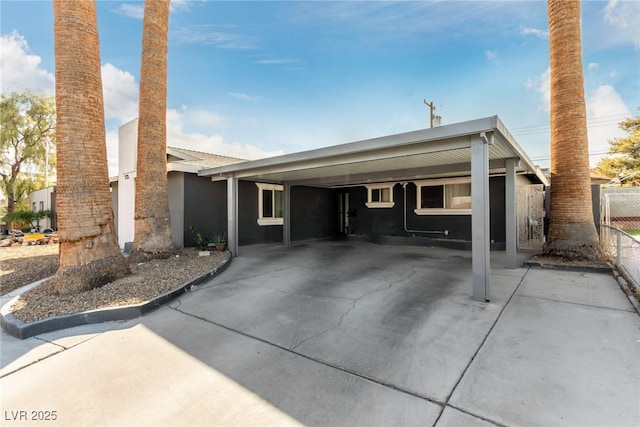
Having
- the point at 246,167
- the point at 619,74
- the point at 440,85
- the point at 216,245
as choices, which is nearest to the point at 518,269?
the point at 246,167

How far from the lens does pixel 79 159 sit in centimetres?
499

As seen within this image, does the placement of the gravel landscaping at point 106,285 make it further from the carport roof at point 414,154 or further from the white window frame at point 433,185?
the white window frame at point 433,185

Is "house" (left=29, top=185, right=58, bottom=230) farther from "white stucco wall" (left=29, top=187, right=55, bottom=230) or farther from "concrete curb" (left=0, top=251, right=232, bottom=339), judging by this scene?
"concrete curb" (left=0, top=251, right=232, bottom=339)

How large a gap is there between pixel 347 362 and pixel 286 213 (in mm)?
8156

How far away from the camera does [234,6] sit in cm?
959

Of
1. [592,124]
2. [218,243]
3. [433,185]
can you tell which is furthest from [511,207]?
[592,124]

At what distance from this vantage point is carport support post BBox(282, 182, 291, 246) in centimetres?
1060

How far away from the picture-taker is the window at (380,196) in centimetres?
1142

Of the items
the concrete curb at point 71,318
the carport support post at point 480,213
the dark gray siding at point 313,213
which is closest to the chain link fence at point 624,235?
the carport support post at point 480,213

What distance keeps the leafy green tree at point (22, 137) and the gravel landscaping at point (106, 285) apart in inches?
683

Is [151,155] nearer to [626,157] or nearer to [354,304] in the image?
[354,304]

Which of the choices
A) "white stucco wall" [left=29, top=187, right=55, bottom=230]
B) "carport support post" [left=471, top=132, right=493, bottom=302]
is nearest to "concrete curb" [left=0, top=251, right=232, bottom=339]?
"carport support post" [left=471, top=132, right=493, bottom=302]

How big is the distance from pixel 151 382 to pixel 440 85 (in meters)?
17.2

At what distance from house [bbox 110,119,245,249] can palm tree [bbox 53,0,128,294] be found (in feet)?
11.0
